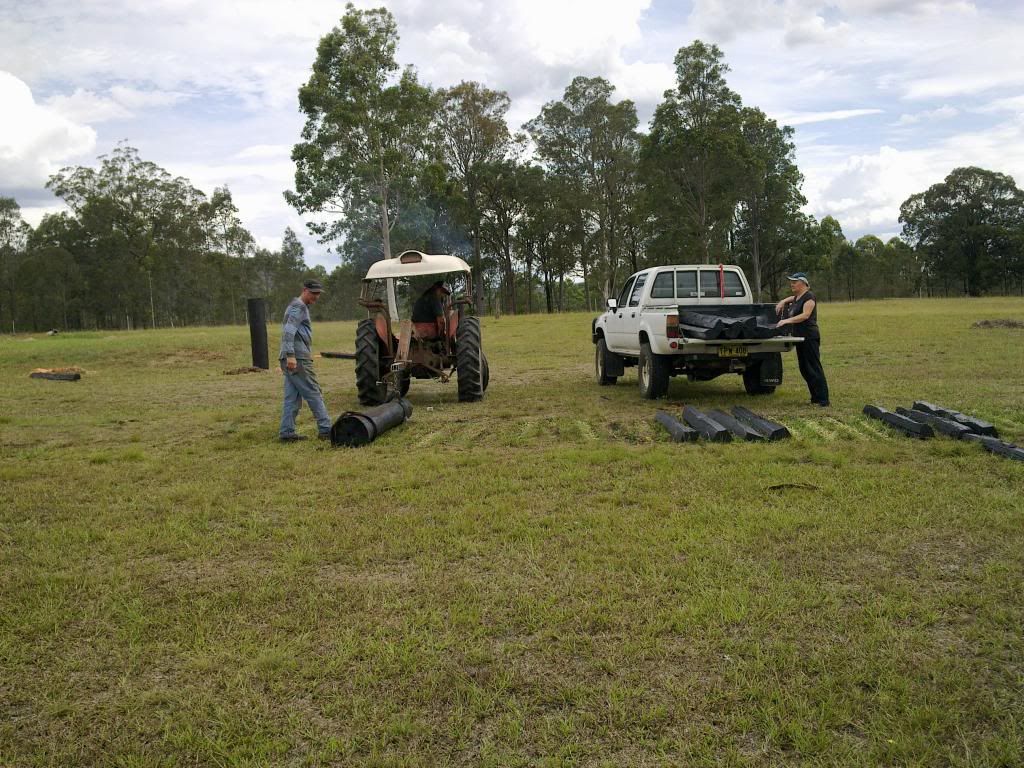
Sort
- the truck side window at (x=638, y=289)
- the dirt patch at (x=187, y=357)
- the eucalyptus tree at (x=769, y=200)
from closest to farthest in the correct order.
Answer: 1. the truck side window at (x=638, y=289)
2. the dirt patch at (x=187, y=357)
3. the eucalyptus tree at (x=769, y=200)

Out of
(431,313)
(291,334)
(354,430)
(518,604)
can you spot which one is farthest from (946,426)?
(431,313)

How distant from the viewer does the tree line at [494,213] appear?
37.6m

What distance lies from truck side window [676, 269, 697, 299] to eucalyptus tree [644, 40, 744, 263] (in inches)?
1400

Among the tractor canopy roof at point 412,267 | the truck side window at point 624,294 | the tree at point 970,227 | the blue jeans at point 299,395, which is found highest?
the tree at point 970,227

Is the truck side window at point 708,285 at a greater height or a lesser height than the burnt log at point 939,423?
greater

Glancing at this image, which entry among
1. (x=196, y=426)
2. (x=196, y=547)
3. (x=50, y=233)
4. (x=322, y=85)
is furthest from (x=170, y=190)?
(x=196, y=547)

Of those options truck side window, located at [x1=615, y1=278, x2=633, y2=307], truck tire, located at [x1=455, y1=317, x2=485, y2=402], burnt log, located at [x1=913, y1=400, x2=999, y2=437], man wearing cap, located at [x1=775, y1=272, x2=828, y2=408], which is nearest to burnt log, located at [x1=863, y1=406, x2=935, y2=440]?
burnt log, located at [x1=913, y1=400, x2=999, y2=437]

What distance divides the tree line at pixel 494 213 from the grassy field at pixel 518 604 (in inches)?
1254

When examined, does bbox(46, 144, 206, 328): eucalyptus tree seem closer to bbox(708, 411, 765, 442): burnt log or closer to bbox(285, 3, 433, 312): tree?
bbox(285, 3, 433, 312): tree

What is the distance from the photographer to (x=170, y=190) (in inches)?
2694

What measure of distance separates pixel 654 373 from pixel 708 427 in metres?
2.94

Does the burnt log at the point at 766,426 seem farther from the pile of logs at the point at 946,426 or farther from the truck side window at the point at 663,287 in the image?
the truck side window at the point at 663,287

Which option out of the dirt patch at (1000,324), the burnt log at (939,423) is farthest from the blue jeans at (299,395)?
the dirt patch at (1000,324)

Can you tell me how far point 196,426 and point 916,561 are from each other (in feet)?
28.2
